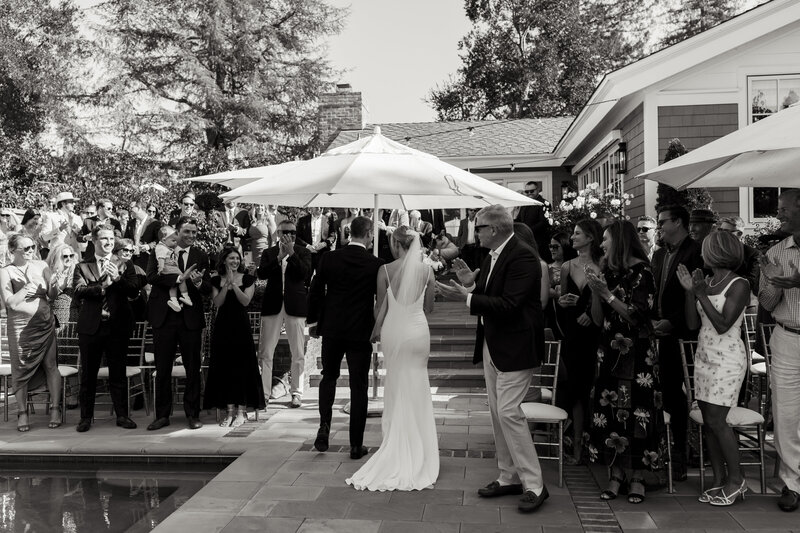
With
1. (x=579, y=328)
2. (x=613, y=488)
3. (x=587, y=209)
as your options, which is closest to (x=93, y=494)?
(x=613, y=488)

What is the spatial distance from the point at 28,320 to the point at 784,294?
7.30 meters

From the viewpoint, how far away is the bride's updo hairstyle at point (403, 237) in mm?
5922

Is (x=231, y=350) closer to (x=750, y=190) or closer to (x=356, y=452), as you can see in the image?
(x=356, y=452)

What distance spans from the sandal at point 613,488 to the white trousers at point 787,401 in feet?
3.59

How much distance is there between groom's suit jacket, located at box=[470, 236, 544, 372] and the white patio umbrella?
4.44ft

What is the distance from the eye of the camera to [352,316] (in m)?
6.24

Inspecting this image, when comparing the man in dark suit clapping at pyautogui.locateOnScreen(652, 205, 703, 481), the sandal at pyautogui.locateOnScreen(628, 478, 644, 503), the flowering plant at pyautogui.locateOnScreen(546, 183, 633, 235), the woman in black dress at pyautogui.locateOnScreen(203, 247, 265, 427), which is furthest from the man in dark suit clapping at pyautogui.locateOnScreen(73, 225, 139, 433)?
the flowering plant at pyautogui.locateOnScreen(546, 183, 633, 235)

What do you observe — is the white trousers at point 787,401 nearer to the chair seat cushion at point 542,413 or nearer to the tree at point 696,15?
the chair seat cushion at point 542,413

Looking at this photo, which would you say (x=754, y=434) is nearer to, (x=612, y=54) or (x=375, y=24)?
(x=375, y=24)

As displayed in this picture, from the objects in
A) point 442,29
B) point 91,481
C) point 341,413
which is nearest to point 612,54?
point 442,29

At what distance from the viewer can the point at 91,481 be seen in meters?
6.32

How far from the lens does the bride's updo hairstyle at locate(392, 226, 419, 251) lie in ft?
19.4

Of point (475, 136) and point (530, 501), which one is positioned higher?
point (475, 136)

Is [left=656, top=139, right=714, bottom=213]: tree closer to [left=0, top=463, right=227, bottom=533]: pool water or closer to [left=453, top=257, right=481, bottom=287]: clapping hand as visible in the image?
[left=453, top=257, right=481, bottom=287]: clapping hand
